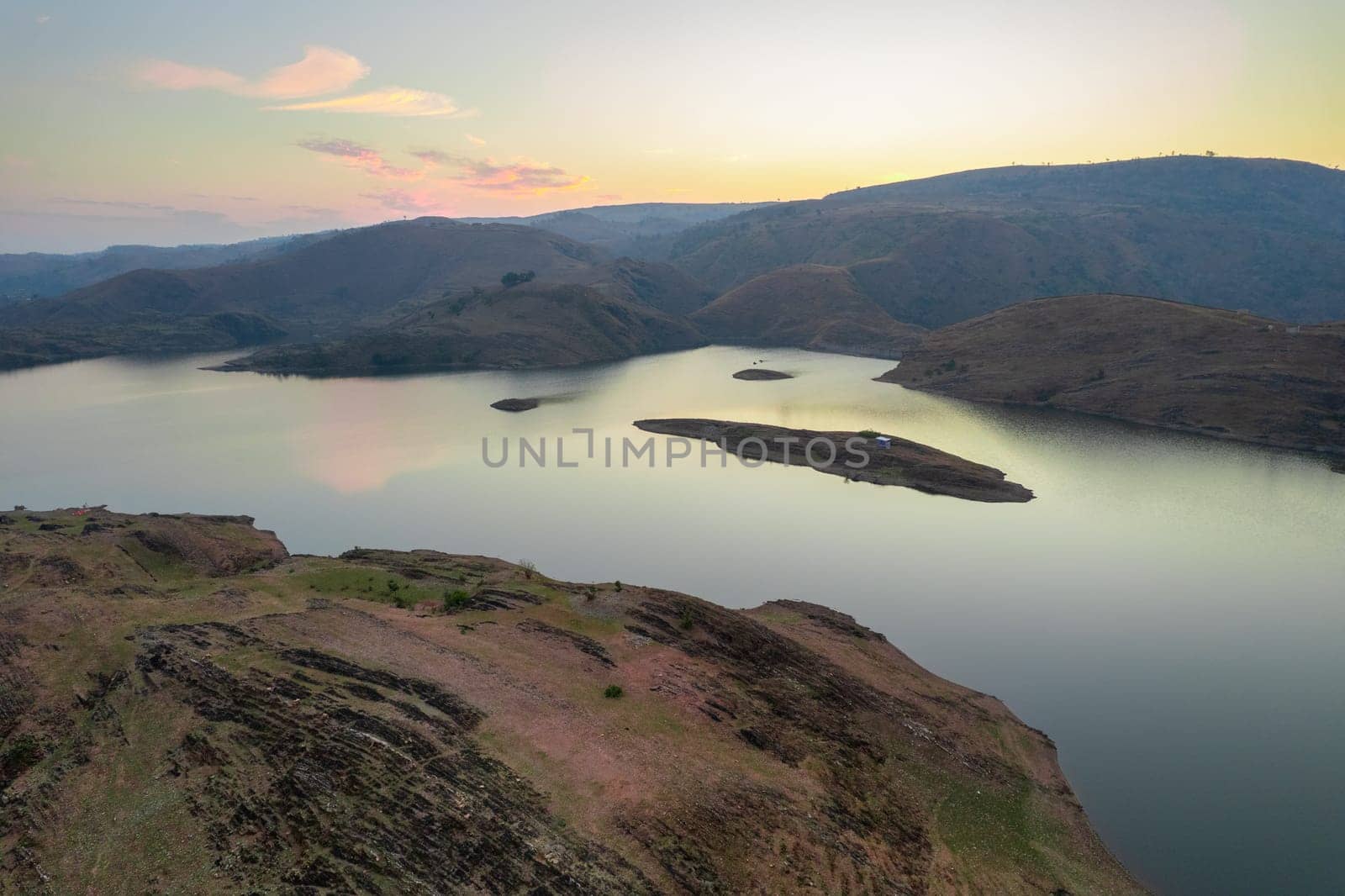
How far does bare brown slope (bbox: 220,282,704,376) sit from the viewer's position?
563 feet

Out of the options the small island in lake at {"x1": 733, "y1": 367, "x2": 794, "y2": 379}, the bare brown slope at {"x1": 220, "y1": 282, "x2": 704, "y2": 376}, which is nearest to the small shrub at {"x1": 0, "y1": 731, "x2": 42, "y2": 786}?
the small island in lake at {"x1": 733, "y1": 367, "x2": 794, "y2": 379}

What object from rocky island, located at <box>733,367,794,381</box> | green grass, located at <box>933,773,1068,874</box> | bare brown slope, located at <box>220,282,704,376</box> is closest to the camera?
green grass, located at <box>933,773,1068,874</box>

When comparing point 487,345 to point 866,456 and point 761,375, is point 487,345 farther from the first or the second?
point 866,456

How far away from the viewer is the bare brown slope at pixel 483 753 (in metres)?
21.7

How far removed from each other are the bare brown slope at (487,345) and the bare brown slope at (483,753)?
137518 mm

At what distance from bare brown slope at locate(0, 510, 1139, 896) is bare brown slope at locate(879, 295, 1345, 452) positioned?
8466cm

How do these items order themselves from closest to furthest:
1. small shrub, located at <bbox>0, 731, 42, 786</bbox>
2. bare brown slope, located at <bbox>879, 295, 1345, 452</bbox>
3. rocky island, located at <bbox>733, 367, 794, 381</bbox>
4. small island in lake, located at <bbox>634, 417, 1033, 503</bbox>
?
small shrub, located at <bbox>0, 731, 42, 786</bbox> → small island in lake, located at <bbox>634, 417, 1033, 503</bbox> → bare brown slope, located at <bbox>879, 295, 1345, 452</bbox> → rocky island, located at <bbox>733, 367, 794, 381</bbox>

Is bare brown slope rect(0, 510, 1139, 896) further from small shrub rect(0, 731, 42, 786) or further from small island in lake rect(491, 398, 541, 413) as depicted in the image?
small island in lake rect(491, 398, 541, 413)

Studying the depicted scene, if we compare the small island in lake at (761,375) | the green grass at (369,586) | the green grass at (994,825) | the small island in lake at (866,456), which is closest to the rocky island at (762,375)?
the small island in lake at (761,375)

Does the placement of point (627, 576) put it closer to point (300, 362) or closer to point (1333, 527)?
point (1333, 527)

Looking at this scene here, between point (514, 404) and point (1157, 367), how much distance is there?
4033 inches

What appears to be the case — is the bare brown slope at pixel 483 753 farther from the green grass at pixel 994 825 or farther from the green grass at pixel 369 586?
the green grass at pixel 369 586

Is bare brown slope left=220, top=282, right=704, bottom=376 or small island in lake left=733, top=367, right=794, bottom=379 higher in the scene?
bare brown slope left=220, top=282, right=704, bottom=376

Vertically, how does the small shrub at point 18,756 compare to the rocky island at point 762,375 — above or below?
below
